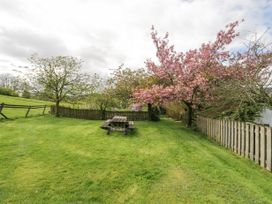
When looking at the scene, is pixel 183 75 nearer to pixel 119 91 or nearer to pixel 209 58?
pixel 209 58

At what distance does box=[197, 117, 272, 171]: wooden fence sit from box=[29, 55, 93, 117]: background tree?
1198 centimetres

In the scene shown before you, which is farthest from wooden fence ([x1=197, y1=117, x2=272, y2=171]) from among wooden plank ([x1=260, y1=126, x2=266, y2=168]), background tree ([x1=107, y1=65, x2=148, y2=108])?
background tree ([x1=107, y1=65, x2=148, y2=108])

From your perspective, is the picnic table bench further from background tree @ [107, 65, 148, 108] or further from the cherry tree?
background tree @ [107, 65, 148, 108]

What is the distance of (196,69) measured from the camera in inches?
476

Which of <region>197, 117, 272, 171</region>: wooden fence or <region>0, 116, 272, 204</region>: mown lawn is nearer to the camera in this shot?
<region>0, 116, 272, 204</region>: mown lawn

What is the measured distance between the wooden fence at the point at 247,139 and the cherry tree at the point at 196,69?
274cm

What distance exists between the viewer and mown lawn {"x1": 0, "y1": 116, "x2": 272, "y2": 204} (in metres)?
3.97

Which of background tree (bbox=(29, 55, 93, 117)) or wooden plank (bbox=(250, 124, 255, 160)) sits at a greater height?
background tree (bbox=(29, 55, 93, 117))

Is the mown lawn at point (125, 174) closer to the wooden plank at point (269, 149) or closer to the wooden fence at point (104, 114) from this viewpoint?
the wooden plank at point (269, 149)

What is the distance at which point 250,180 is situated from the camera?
479cm

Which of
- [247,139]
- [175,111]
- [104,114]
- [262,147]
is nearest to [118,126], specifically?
[247,139]

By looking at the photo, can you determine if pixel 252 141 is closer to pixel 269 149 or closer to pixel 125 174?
pixel 269 149

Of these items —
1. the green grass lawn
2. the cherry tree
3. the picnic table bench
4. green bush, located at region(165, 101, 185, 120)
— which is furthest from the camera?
the green grass lawn

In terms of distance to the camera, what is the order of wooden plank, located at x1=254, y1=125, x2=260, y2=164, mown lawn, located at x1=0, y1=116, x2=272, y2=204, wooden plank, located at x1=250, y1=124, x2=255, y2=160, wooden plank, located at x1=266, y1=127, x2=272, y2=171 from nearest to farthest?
mown lawn, located at x1=0, y1=116, x2=272, y2=204 < wooden plank, located at x1=266, y1=127, x2=272, y2=171 < wooden plank, located at x1=254, y1=125, x2=260, y2=164 < wooden plank, located at x1=250, y1=124, x2=255, y2=160
